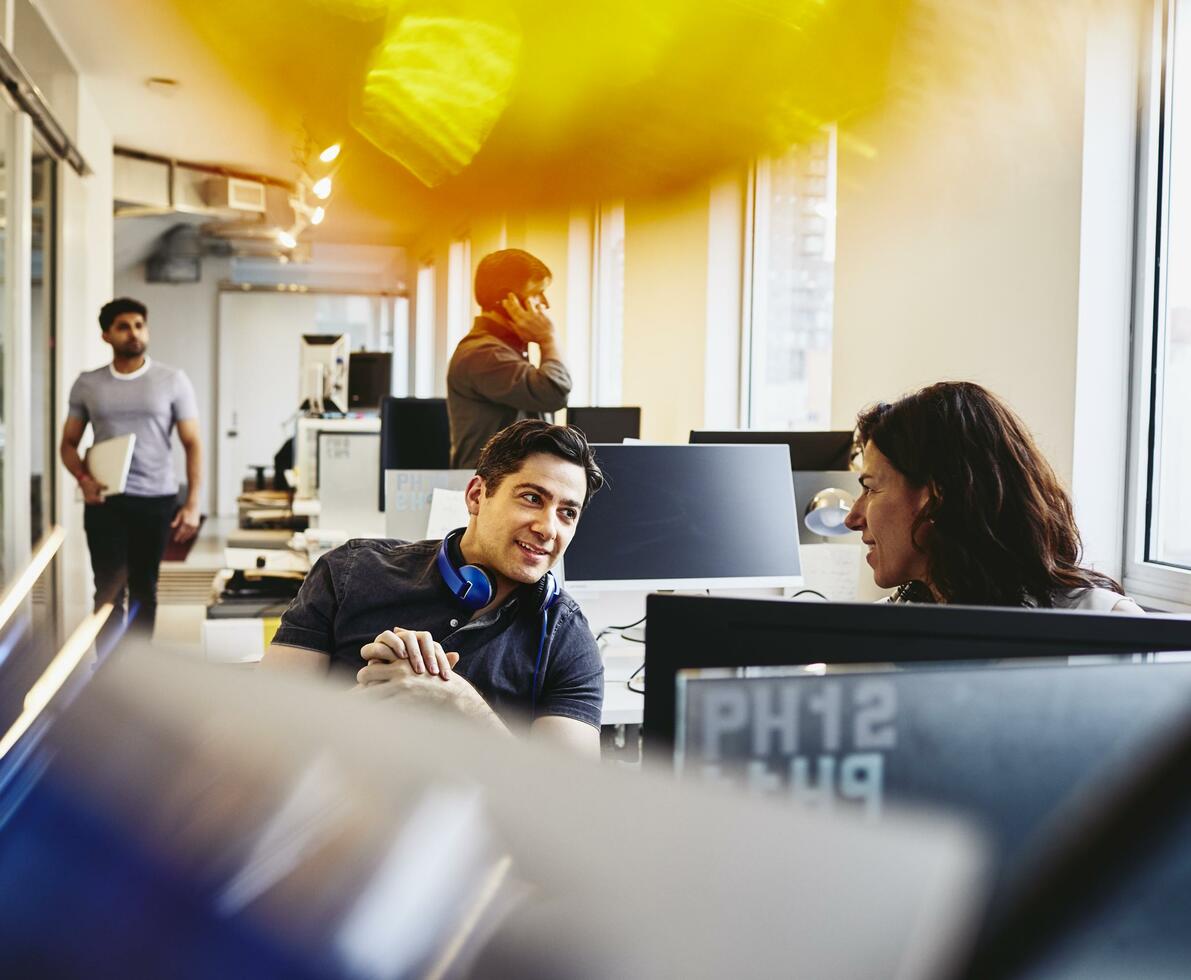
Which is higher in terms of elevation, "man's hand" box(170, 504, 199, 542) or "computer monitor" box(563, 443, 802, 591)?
"computer monitor" box(563, 443, 802, 591)

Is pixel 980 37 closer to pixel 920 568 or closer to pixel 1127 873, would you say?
pixel 1127 873

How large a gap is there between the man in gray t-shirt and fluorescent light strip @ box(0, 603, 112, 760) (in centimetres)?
231

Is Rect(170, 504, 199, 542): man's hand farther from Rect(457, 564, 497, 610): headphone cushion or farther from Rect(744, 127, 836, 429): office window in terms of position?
Rect(457, 564, 497, 610): headphone cushion

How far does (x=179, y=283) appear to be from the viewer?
682 centimetres

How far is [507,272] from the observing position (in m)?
0.34

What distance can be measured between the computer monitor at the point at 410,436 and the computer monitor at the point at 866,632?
149cm

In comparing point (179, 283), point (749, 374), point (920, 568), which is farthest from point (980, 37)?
point (179, 283)

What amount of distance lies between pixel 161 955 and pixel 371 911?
1.0 inches

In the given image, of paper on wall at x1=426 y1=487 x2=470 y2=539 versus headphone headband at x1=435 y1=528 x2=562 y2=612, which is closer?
headphone headband at x1=435 y1=528 x2=562 y2=612

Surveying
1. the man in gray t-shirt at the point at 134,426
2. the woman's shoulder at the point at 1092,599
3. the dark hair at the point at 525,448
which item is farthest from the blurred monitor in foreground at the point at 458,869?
the man in gray t-shirt at the point at 134,426

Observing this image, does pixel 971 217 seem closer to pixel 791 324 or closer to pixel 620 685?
pixel 620 685

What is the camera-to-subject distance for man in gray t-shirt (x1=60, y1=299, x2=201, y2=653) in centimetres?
240

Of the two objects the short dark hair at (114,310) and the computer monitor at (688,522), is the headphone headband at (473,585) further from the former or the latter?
Answer: the short dark hair at (114,310)

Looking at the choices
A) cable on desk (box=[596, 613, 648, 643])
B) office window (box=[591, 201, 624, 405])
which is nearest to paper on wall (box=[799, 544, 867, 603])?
cable on desk (box=[596, 613, 648, 643])
